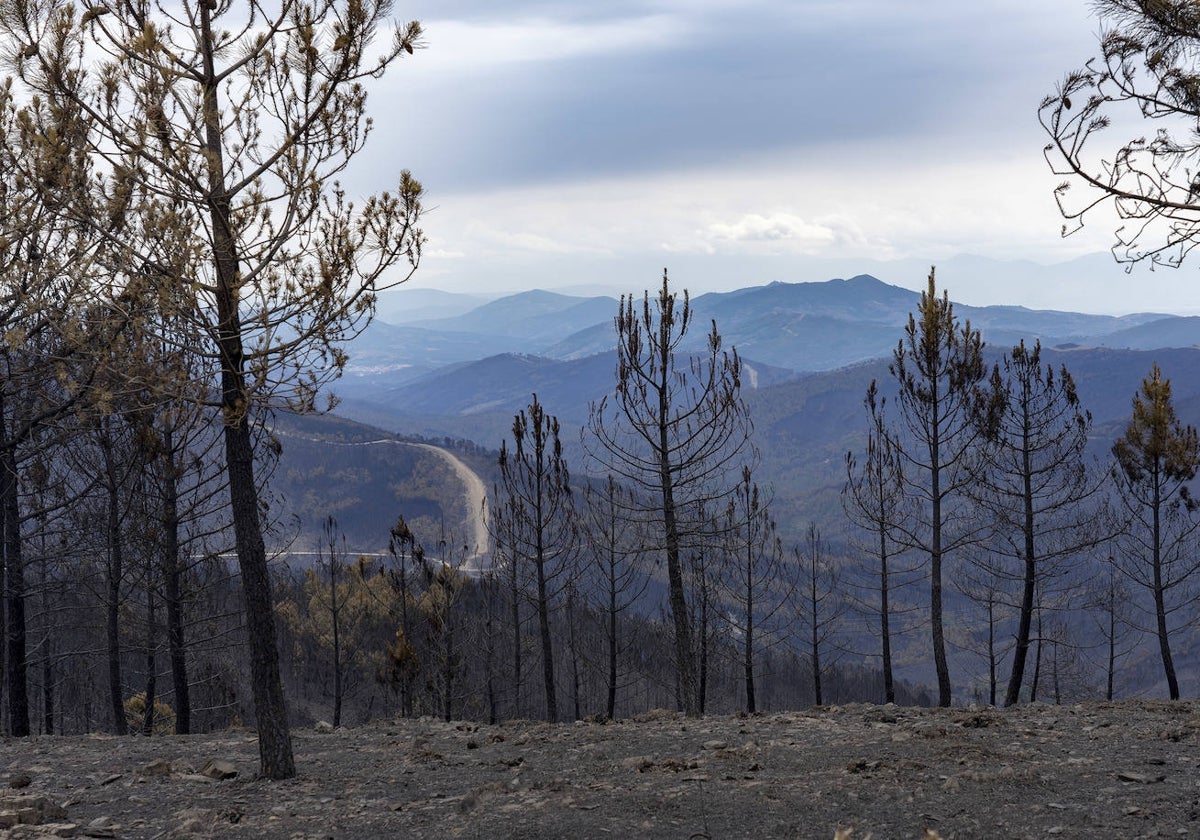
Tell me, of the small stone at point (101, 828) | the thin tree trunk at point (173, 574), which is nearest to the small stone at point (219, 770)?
the small stone at point (101, 828)

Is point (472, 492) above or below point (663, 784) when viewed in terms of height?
below

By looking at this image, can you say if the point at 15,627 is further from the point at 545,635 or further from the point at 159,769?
the point at 545,635

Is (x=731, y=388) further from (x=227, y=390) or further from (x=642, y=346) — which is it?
(x=227, y=390)

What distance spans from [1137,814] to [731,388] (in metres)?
9.20

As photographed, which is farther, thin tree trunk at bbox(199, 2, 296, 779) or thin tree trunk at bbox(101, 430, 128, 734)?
thin tree trunk at bbox(101, 430, 128, 734)

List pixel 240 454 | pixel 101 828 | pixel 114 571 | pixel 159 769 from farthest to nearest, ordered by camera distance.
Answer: pixel 114 571 < pixel 159 769 < pixel 240 454 < pixel 101 828

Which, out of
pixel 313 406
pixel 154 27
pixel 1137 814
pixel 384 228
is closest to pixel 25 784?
pixel 313 406

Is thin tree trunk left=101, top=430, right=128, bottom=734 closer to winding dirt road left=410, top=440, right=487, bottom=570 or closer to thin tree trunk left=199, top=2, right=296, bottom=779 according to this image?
thin tree trunk left=199, top=2, right=296, bottom=779

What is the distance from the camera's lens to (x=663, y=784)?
9.08 metres

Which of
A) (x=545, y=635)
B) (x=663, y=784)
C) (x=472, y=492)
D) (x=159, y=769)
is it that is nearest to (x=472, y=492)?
(x=472, y=492)

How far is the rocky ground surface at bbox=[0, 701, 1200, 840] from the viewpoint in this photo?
7.74 metres

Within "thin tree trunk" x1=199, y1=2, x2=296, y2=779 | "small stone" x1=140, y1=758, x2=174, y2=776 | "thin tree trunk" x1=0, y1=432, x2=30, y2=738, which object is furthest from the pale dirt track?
"thin tree trunk" x1=199, y1=2, x2=296, y2=779

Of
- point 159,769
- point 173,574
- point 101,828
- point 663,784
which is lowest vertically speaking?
point 159,769

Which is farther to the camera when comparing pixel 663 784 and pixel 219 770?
pixel 219 770
